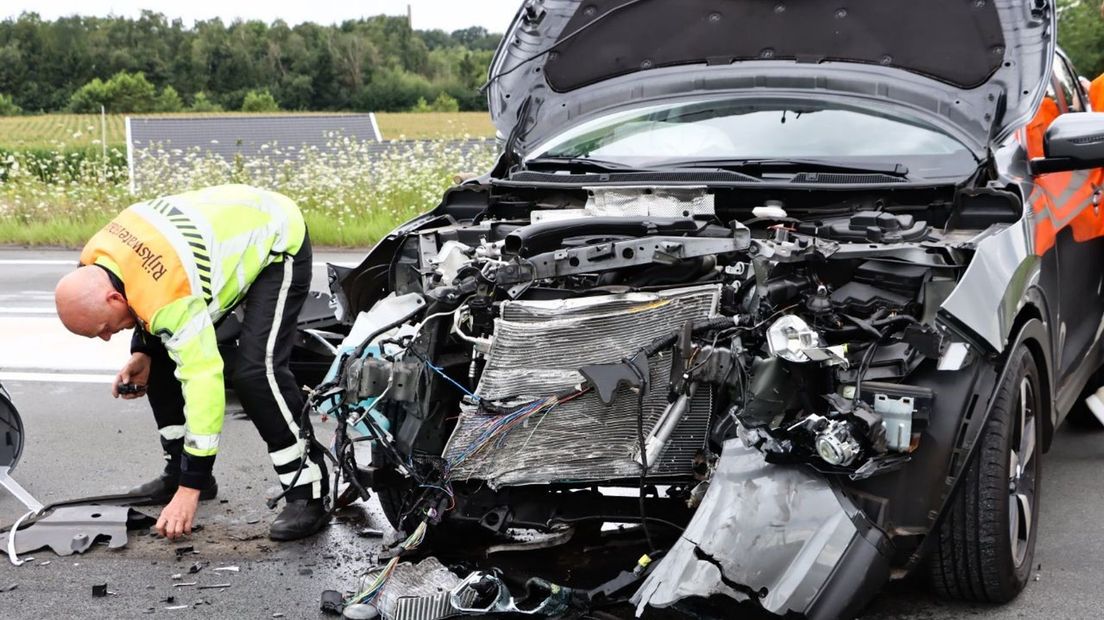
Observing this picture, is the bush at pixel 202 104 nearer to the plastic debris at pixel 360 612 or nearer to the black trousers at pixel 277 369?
the black trousers at pixel 277 369

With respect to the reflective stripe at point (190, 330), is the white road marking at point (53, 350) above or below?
below

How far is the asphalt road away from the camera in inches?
156

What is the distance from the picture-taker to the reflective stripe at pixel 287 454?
488 centimetres

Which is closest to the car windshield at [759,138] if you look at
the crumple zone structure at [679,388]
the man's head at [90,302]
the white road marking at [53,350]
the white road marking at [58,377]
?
the crumple zone structure at [679,388]

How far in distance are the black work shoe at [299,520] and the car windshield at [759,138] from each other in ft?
5.75

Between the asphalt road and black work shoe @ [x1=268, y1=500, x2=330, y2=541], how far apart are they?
4 cm

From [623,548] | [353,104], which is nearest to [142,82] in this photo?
[353,104]

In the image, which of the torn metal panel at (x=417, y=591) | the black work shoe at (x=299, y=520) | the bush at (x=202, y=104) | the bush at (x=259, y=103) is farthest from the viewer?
the bush at (x=202, y=104)

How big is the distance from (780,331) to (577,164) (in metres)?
1.87

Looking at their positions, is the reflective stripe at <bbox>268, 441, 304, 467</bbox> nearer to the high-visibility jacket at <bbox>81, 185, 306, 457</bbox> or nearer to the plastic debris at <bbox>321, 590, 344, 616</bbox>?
the high-visibility jacket at <bbox>81, 185, 306, 457</bbox>

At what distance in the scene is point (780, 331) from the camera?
10.9 ft

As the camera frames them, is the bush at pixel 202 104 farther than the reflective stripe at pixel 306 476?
Yes

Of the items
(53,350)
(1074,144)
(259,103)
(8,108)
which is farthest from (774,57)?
(8,108)

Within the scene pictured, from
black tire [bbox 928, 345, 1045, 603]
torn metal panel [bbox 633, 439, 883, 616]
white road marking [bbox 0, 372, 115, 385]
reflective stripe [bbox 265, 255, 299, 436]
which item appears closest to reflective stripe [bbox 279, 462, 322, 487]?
reflective stripe [bbox 265, 255, 299, 436]
